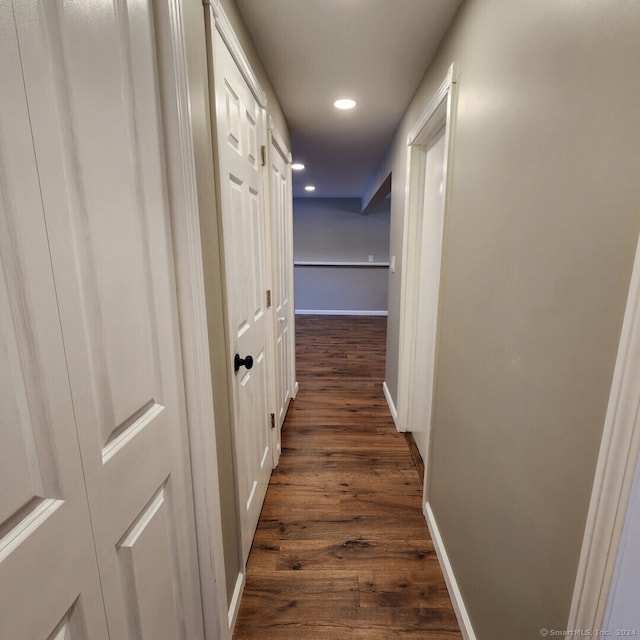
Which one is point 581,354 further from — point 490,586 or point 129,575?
point 129,575

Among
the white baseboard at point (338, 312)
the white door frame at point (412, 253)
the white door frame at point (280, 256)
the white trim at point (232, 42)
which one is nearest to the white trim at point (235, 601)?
the white door frame at point (280, 256)

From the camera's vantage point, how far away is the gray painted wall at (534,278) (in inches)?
24.0

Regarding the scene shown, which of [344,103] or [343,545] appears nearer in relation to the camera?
[343,545]

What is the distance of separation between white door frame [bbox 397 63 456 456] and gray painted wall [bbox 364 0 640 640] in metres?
0.56

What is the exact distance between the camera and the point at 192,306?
89 centimetres

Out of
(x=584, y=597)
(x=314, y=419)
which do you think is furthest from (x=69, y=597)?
(x=314, y=419)

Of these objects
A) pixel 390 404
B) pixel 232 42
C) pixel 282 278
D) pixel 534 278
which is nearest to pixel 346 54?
pixel 232 42

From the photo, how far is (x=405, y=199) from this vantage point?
2.30 meters

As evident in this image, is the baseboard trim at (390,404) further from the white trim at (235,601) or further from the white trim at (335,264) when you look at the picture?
the white trim at (335,264)

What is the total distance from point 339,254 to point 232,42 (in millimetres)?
6037

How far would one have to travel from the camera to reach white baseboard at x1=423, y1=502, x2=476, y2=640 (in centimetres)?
119

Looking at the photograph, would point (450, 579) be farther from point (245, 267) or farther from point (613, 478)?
point (245, 267)

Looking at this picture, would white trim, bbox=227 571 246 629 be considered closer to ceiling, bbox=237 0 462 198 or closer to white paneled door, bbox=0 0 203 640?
white paneled door, bbox=0 0 203 640

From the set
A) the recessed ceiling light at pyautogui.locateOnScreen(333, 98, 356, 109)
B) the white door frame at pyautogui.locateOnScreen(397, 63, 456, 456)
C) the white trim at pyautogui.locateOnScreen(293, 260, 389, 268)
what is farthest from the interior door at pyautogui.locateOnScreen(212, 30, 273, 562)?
the white trim at pyautogui.locateOnScreen(293, 260, 389, 268)
